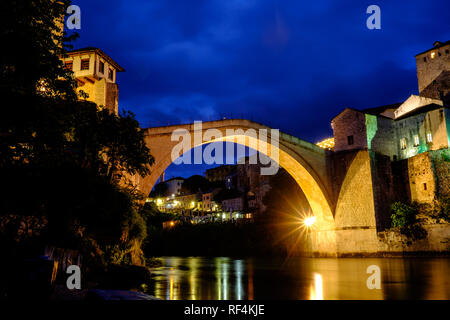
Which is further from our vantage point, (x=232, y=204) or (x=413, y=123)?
(x=232, y=204)

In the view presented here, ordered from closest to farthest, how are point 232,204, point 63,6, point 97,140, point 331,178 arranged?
point 63,6 → point 97,140 → point 331,178 → point 232,204

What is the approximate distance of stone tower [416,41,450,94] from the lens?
135 feet

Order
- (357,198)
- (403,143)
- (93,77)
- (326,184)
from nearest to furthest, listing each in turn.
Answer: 1. (93,77)
2. (357,198)
3. (326,184)
4. (403,143)


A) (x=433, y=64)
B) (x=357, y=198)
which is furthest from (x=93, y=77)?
(x=433, y=64)

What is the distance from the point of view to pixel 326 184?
25.9m

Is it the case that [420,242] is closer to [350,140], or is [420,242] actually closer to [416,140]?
[350,140]

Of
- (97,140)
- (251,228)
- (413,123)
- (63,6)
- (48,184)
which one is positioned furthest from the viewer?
(251,228)

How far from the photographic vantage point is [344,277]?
536 inches

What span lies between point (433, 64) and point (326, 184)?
86.9 ft

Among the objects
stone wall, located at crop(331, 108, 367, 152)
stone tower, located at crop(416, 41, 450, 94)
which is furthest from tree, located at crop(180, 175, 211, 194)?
stone wall, located at crop(331, 108, 367, 152)

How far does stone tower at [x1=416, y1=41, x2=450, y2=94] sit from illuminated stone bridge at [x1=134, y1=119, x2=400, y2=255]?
24205mm
